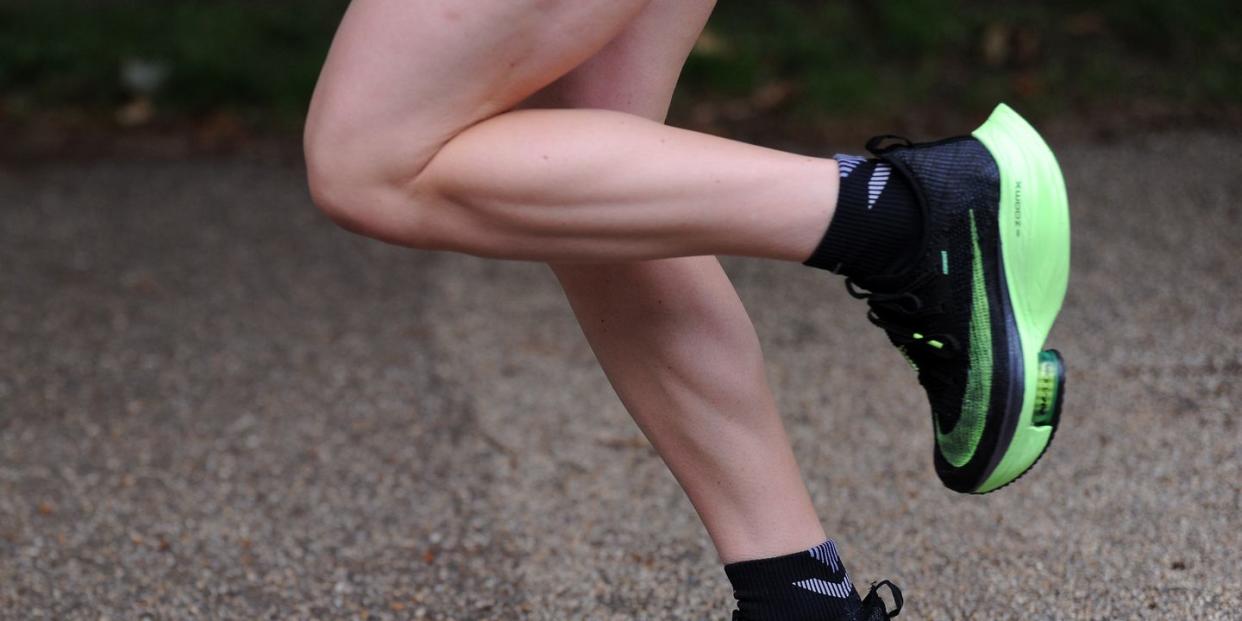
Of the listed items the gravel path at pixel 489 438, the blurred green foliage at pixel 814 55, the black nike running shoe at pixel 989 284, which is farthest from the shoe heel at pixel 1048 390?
the blurred green foliage at pixel 814 55

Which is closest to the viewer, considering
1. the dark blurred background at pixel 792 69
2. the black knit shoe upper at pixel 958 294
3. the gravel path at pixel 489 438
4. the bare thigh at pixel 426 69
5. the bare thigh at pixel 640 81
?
the bare thigh at pixel 426 69

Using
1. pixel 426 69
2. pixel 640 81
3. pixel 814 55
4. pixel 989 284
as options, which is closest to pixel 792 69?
pixel 814 55

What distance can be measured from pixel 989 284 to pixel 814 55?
Result: 10.8 feet

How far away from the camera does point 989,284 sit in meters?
1.37

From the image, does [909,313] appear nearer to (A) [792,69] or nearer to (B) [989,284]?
(B) [989,284]

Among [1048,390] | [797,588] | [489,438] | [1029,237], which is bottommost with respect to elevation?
[489,438]

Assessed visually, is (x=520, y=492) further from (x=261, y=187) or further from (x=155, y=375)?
(x=261, y=187)

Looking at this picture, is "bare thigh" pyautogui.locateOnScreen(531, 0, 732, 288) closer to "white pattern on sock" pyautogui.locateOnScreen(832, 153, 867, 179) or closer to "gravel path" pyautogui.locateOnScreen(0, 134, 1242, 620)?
"white pattern on sock" pyautogui.locateOnScreen(832, 153, 867, 179)

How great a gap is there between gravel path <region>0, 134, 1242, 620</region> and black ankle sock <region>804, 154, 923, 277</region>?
71cm

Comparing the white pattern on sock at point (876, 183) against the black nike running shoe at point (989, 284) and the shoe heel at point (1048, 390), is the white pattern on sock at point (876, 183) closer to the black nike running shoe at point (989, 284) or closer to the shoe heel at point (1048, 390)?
the black nike running shoe at point (989, 284)

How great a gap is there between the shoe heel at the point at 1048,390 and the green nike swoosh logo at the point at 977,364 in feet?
0.17

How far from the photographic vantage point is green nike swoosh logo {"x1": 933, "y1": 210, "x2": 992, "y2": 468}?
1.36 m

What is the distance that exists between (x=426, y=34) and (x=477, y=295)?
2.11 m

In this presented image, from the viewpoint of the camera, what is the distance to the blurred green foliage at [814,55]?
4297 mm
